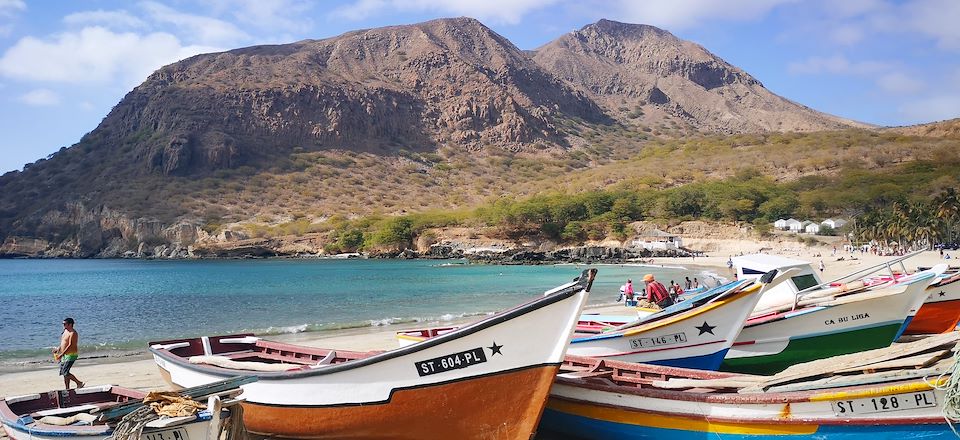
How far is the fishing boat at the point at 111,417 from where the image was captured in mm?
6746

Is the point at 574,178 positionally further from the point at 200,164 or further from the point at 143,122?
the point at 143,122

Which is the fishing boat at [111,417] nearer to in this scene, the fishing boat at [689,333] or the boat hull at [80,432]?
the boat hull at [80,432]

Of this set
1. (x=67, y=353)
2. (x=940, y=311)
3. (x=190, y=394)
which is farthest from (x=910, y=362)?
(x=67, y=353)

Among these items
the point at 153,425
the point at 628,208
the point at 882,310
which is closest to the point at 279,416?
the point at 153,425

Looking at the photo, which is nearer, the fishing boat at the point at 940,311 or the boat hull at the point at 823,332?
the boat hull at the point at 823,332

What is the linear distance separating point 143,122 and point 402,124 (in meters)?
65.1

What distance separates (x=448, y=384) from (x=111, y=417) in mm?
3778

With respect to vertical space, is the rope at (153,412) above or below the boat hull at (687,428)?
above

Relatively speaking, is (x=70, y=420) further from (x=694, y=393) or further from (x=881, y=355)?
(x=881, y=355)

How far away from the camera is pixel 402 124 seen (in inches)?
7347

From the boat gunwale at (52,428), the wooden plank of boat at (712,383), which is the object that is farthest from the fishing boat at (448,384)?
the wooden plank of boat at (712,383)

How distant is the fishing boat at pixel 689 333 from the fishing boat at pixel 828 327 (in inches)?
48.4

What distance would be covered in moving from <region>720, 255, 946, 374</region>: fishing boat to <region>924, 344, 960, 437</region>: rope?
6.25 meters

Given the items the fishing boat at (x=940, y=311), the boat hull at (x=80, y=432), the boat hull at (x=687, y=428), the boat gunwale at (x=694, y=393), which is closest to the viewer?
the boat hull at (x=687, y=428)
